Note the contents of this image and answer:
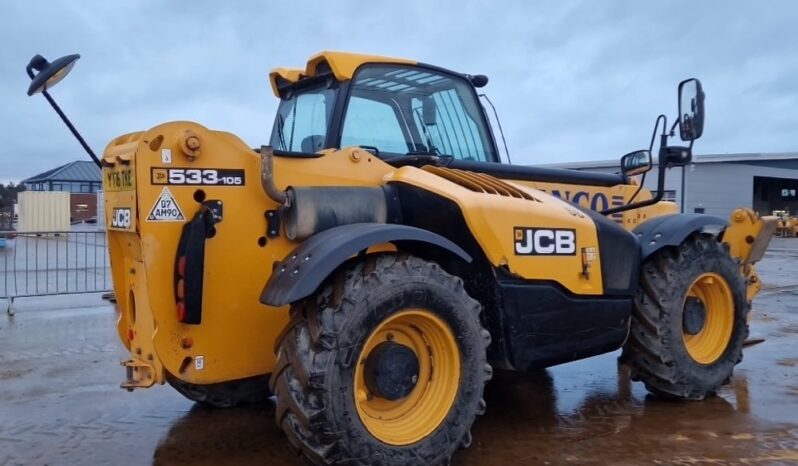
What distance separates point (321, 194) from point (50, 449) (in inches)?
87.0

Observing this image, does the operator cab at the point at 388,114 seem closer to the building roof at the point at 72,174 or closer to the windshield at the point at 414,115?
the windshield at the point at 414,115

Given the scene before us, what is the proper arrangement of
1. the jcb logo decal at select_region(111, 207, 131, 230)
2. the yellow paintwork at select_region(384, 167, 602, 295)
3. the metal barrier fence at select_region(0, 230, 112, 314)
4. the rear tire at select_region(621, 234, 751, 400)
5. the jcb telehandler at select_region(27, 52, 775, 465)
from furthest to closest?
the metal barrier fence at select_region(0, 230, 112, 314) → the rear tire at select_region(621, 234, 751, 400) → the yellow paintwork at select_region(384, 167, 602, 295) → the jcb logo decal at select_region(111, 207, 131, 230) → the jcb telehandler at select_region(27, 52, 775, 465)

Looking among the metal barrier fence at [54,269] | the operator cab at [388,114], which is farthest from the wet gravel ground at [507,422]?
the metal barrier fence at [54,269]

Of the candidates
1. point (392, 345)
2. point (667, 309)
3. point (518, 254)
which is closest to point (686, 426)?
point (667, 309)

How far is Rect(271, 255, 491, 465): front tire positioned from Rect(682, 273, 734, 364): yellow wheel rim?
7.58ft

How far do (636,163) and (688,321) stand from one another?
121 cm

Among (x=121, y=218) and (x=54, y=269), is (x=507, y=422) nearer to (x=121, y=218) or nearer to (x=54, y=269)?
(x=121, y=218)

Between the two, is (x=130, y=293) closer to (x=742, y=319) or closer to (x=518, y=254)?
(x=518, y=254)

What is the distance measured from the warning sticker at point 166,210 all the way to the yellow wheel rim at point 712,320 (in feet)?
12.0

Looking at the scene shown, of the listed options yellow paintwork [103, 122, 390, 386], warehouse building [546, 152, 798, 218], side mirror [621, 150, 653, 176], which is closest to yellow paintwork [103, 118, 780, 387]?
yellow paintwork [103, 122, 390, 386]

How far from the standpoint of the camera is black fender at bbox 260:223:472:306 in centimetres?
323

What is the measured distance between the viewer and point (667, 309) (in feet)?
15.9

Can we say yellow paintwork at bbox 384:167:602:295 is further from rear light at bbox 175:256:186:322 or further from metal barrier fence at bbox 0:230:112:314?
metal barrier fence at bbox 0:230:112:314

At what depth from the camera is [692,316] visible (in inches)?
201
